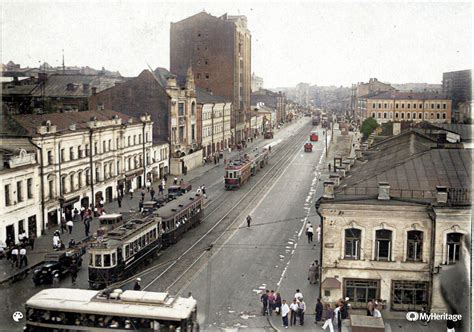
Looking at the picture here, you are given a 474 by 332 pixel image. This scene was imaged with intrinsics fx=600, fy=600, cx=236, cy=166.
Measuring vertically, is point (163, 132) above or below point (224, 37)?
below

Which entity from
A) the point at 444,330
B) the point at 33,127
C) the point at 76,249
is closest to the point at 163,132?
the point at 33,127

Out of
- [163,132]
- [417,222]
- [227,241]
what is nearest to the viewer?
[417,222]

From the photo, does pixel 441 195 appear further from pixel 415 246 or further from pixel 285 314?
pixel 285 314

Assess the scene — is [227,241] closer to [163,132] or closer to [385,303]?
[385,303]

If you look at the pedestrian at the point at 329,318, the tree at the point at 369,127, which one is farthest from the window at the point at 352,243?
the tree at the point at 369,127

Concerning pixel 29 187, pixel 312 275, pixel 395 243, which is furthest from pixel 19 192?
pixel 395 243

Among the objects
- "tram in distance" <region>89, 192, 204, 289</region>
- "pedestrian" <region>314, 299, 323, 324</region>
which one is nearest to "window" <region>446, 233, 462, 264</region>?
"pedestrian" <region>314, 299, 323, 324</region>
